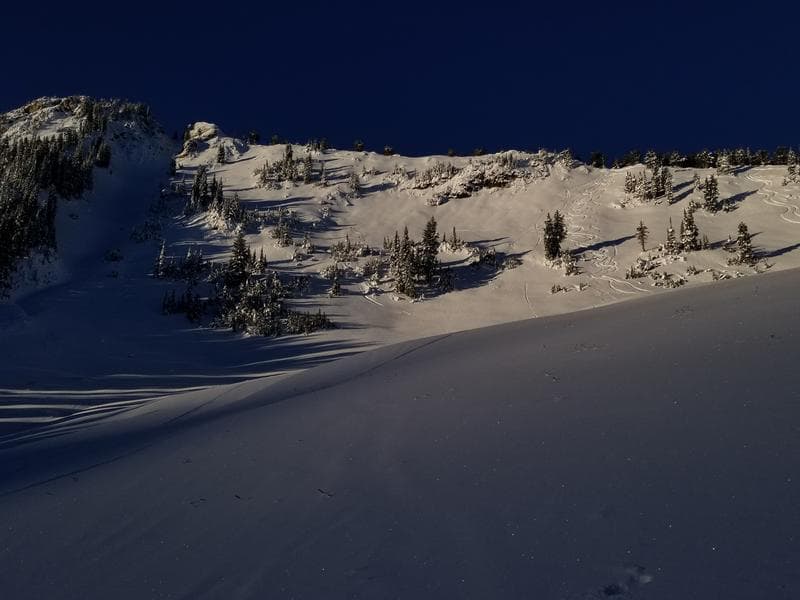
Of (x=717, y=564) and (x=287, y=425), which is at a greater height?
(x=717, y=564)

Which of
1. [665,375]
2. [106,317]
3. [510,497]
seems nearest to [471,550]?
[510,497]

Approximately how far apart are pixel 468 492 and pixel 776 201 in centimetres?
6211

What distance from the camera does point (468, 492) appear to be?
4.98 meters

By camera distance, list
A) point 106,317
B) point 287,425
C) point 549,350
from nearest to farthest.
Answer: point 287,425 → point 549,350 → point 106,317

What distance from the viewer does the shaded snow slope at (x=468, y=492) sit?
3.54 meters

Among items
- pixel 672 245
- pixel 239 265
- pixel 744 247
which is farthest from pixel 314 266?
pixel 744 247

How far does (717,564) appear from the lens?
320cm

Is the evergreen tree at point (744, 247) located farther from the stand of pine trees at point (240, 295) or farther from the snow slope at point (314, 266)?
the stand of pine trees at point (240, 295)

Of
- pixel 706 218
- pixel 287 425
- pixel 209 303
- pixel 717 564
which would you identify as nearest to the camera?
pixel 717 564

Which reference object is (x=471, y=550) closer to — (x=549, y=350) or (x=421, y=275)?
(x=549, y=350)

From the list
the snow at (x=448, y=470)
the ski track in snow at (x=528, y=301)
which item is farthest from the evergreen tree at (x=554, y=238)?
the snow at (x=448, y=470)

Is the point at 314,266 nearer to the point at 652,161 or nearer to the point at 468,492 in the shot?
the point at 468,492

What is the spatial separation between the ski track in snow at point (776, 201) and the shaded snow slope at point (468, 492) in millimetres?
48861

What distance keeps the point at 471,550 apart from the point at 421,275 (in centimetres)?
4240
